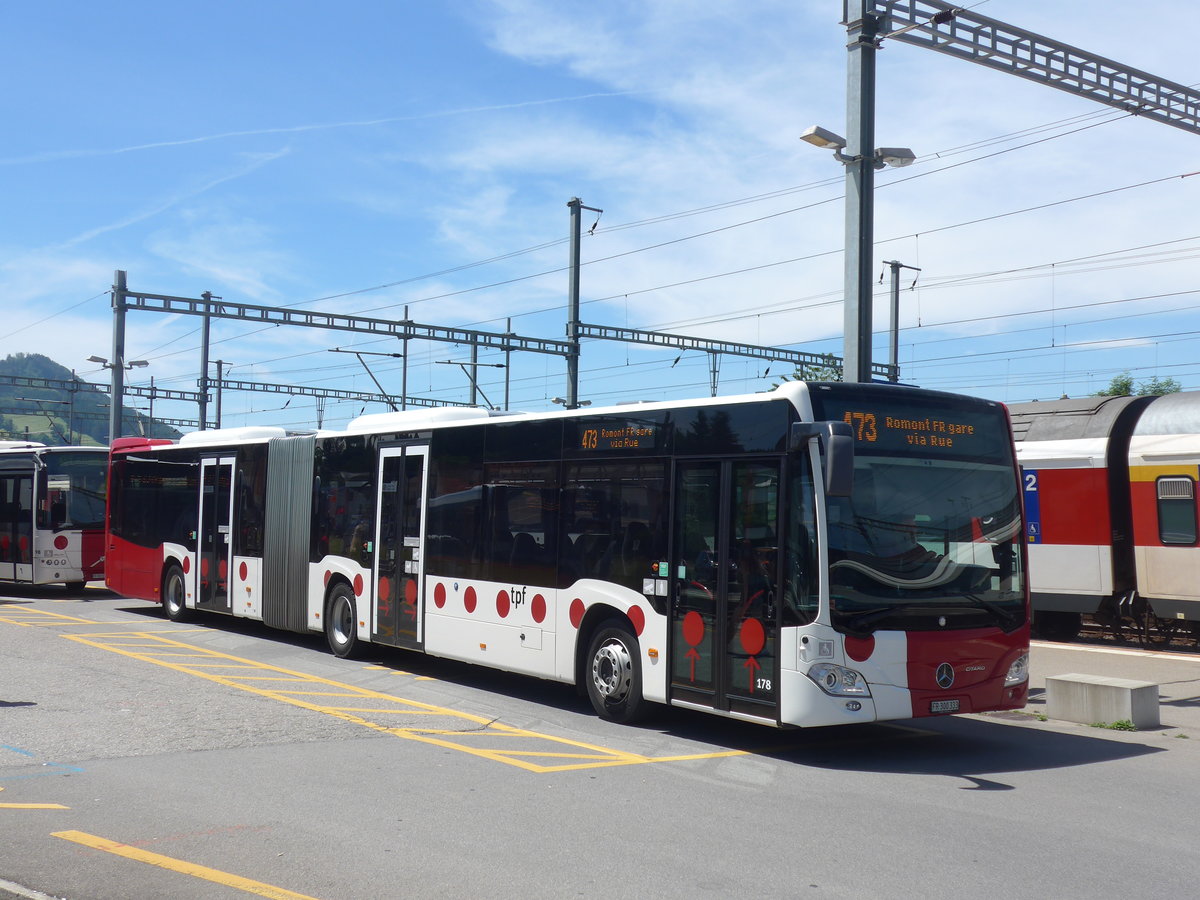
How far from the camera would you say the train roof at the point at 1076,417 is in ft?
60.0

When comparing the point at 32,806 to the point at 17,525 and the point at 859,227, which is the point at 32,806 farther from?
the point at 17,525

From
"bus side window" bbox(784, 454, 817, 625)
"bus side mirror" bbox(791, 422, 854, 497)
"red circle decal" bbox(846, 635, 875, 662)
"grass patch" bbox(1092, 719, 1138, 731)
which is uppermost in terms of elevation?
"bus side mirror" bbox(791, 422, 854, 497)

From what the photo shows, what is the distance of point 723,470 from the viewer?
991 centimetres

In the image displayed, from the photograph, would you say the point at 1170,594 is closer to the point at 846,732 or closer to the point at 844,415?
the point at 846,732

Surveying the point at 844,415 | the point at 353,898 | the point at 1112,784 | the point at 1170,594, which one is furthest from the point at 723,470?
the point at 1170,594

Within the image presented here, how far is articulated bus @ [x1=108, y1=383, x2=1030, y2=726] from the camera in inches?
358

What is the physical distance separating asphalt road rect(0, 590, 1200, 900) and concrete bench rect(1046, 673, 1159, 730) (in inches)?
7.1

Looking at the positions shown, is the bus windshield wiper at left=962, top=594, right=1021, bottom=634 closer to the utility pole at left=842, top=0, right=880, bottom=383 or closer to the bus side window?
the bus side window

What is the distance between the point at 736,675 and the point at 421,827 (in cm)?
337

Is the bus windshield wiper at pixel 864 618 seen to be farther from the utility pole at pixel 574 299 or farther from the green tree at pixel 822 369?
the green tree at pixel 822 369

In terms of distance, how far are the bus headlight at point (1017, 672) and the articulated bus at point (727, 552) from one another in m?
0.02

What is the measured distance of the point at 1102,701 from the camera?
11.4 m

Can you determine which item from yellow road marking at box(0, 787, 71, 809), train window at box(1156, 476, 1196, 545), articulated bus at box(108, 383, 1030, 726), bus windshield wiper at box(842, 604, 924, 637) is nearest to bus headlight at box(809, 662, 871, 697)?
articulated bus at box(108, 383, 1030, 726)

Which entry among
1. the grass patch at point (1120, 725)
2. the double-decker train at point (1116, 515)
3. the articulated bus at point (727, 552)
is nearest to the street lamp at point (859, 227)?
the articulated bus at point (727, 552)
